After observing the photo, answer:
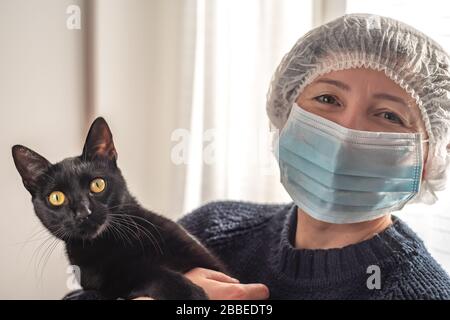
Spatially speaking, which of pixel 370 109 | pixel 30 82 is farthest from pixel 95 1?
pixel 370 109

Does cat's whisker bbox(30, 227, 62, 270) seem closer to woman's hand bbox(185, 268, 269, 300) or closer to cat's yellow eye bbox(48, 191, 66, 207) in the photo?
cat's yellow eye bbox(48, 191, 66, 207)

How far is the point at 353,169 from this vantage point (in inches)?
36.7

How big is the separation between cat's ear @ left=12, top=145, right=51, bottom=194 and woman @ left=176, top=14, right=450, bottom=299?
0.32m

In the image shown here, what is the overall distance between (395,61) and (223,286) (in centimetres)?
51

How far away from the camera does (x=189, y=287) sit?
93 cm

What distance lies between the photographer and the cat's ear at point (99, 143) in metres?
0.92

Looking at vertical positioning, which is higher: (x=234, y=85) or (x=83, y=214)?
(x=234, y=85)

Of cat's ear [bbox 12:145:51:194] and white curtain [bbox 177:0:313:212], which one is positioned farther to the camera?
white curtain [bbox 177:0:313:212]

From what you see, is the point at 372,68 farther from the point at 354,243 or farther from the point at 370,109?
the point at 354,243

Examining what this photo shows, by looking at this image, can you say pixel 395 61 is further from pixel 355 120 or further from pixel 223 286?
pixel 223 286

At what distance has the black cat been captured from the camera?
890mm

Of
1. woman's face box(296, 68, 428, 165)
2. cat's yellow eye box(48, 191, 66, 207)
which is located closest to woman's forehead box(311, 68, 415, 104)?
woman's face box(296, 68, 428, 165)


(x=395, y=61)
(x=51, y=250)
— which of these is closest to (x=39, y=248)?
(x=51, y=250)

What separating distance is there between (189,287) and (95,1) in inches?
21.3
